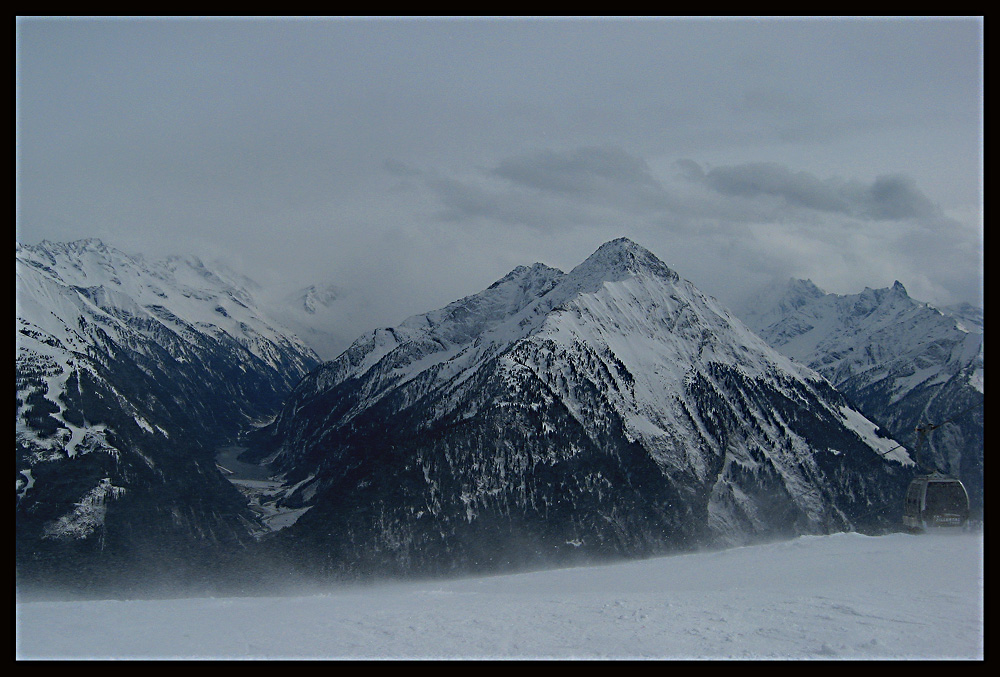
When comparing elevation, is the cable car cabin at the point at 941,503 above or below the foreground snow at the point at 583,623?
above

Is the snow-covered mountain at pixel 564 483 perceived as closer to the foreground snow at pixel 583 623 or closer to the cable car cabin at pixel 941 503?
the cable car cabin at pixel 941 503

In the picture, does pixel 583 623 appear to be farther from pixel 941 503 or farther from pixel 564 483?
pixel 564 483

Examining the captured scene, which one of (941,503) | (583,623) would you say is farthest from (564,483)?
(583,623)

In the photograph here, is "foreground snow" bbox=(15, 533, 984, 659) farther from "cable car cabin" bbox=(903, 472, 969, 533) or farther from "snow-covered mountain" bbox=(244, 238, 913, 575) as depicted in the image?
"snow-covered mountain" bbox=(244, 238, 913, 575)

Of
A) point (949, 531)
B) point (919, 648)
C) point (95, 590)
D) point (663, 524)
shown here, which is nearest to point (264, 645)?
point (919, 648)

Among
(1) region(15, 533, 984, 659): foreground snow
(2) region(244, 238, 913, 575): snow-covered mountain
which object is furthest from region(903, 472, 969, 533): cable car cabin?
(2) region(244, 238, 913, 575): snow-covered mountain

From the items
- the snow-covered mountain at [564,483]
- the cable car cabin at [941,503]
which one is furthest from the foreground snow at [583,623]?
the snow-covered mountain at [564,483]
